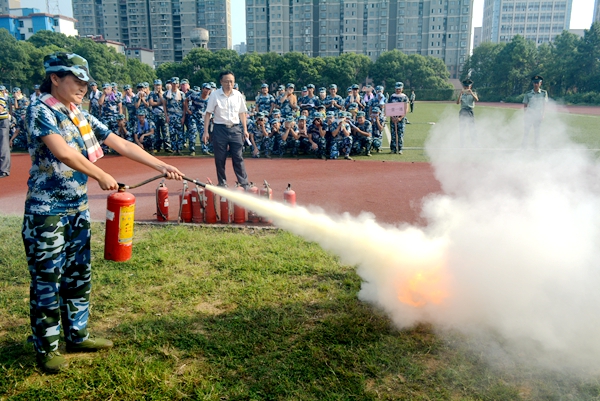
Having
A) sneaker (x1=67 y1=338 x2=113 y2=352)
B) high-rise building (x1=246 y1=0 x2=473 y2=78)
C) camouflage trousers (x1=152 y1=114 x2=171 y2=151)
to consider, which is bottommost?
sneaker (x1=67 y1=338 x2=113 y2=352)

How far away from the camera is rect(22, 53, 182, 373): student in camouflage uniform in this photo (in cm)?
332

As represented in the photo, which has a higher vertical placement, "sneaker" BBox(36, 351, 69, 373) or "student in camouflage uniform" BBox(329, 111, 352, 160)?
"student in camouflage uniform" BBox(329, 111, 352, 160)

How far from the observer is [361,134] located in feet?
49.0

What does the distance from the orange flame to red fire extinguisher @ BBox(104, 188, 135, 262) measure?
284 centimetres

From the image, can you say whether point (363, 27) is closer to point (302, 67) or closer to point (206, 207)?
point (302, 67)

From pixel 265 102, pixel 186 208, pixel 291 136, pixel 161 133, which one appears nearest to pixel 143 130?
pixel 161 133

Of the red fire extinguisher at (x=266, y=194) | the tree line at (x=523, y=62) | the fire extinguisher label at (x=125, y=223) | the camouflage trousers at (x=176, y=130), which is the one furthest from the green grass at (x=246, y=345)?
the tree line at (x=523, y=62)

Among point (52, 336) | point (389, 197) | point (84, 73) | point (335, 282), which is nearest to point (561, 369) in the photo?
point (335, 282)

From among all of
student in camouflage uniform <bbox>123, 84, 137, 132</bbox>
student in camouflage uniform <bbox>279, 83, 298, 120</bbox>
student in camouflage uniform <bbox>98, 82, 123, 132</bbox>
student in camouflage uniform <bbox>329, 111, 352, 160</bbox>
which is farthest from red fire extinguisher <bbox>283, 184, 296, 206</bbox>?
student in camouflage uniform <bbox>98, 82, 123, 132</bbox>

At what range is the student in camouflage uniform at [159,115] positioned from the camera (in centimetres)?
1579

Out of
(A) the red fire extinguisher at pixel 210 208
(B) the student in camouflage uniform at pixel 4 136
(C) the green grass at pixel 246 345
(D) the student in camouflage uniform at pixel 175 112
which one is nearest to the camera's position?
(C) the green grass at pixel 246 345

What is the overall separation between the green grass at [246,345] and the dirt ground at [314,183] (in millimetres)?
2809

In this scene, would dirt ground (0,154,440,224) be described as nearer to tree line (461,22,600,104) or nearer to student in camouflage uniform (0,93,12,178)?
student in camouflage uniform (0,93,12,178)

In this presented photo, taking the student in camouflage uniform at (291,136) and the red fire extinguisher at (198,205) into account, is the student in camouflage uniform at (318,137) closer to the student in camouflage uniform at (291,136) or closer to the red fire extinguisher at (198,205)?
the student in camouflage uniform at (291,136)
